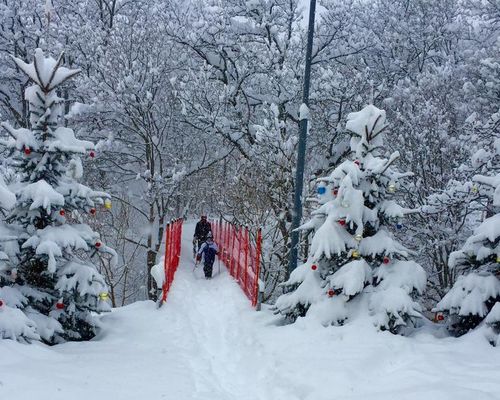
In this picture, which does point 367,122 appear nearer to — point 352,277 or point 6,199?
point 352,277

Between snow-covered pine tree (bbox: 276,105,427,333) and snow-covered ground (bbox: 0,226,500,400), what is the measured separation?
44 centimetres

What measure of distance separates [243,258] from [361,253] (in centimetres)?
608

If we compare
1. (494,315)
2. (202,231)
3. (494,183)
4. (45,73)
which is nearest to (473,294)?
(494,315)

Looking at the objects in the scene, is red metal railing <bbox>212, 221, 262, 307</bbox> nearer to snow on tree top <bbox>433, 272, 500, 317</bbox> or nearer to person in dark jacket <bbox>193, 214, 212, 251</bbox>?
person in dark jacket <bbox>193, 214, 212, 251</bbox>

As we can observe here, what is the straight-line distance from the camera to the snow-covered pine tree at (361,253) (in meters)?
7.77

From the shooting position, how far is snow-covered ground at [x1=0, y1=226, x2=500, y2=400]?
17.6 feet

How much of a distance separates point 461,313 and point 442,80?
1119 centimetres

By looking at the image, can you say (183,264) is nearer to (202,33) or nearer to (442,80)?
(202,33)

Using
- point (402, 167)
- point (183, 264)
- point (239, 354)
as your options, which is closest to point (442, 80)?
point (402, 167)

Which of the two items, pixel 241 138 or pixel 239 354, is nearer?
pixel 239 354

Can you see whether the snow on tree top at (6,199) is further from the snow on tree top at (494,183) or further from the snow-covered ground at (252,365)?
the snow on tree top at (494,183)

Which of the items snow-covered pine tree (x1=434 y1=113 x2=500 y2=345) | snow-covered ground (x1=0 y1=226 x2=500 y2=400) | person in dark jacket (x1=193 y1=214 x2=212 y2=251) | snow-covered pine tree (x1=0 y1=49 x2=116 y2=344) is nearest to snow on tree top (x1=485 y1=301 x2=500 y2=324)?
snow-covered pine tree (x1=434 y1=113 x2=500 y2=345)

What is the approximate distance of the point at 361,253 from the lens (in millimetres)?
8258

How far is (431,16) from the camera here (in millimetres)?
21156
